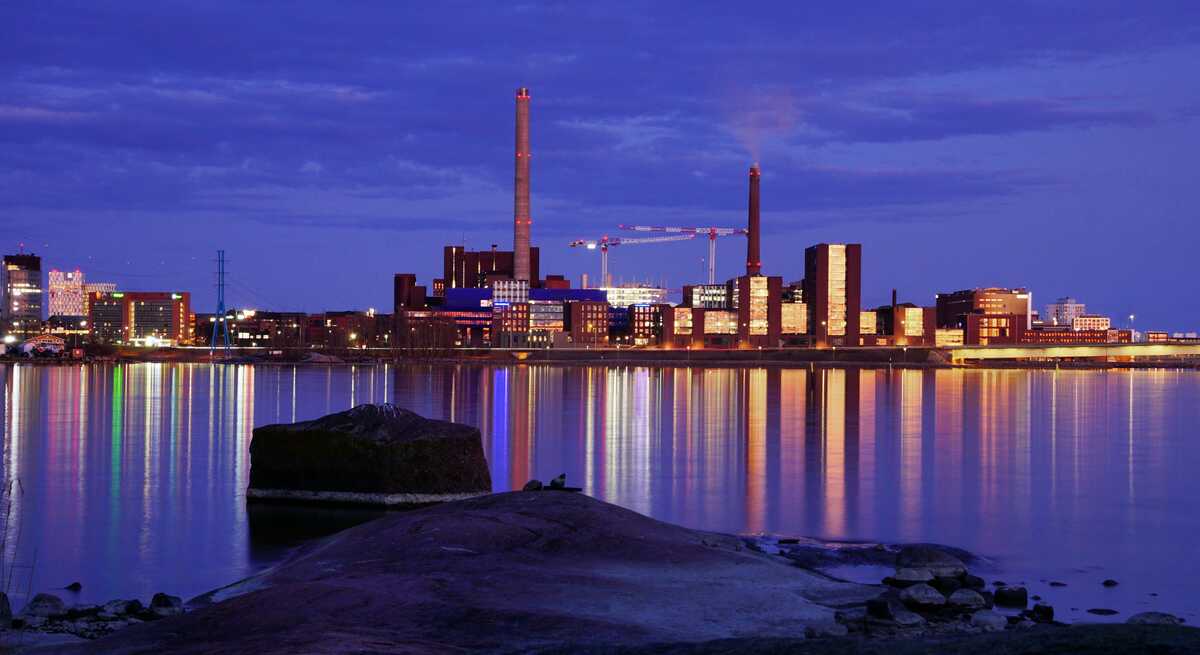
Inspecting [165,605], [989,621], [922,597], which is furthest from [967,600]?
→ [165,605]

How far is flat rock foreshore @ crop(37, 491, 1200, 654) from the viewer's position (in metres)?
10.2

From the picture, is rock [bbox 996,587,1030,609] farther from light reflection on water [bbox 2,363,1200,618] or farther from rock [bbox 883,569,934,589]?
light reflection on water [bbox 2,363,1200,618]

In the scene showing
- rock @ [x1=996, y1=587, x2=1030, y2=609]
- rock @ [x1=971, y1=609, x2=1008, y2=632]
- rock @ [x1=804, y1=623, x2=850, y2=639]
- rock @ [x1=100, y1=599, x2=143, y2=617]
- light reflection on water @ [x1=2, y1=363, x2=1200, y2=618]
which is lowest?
light reflection on water @ [x1=2, y1=363, x2=1200, y2=618]

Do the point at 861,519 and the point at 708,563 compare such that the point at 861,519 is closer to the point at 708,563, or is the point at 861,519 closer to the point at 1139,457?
the point at 708,563

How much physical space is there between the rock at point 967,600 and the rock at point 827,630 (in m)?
2.42

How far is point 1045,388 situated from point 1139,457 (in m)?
64.2

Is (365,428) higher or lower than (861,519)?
higher

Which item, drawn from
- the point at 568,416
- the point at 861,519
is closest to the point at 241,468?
the point at 861,519

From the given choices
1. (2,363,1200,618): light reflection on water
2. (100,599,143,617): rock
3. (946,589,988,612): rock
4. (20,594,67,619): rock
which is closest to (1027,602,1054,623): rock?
(946,589,988,612): rock

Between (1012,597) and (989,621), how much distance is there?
236cm

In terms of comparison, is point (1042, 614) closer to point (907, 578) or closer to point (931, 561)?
point (907, 578)

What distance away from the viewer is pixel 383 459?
22.6 m

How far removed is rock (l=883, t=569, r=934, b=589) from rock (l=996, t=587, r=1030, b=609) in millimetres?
889

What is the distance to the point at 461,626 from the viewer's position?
38.0ft
